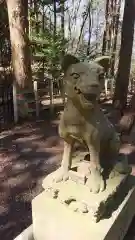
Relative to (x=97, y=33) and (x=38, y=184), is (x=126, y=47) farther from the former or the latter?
(x=97, y=33)

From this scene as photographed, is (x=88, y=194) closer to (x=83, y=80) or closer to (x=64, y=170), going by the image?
(x=64, y=170)

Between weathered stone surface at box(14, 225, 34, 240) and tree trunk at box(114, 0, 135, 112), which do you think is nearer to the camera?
weathered stone surface at box(14, 225, 34, 240)

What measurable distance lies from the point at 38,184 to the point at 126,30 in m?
3.33

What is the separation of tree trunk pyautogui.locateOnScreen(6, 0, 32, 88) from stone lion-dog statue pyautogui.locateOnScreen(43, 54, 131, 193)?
3.38 meters

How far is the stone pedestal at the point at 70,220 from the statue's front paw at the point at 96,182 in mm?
Answer: 34

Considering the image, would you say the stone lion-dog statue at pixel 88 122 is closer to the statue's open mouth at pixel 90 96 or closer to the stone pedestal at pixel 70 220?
the statue's open mouth at pixel 90 96

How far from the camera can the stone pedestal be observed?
142 centimetres

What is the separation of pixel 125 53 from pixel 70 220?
13.0 ft

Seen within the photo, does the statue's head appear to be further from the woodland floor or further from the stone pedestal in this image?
the woodland floor

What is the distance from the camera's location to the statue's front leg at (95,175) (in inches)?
56.3

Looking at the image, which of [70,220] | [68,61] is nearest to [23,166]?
[70,220]

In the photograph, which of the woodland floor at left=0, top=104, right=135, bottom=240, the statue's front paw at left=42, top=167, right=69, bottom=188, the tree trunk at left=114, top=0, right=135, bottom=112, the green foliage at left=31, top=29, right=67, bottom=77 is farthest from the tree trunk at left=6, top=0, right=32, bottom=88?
the statue's front paw at left=42, top=167, right=69, bottom=188

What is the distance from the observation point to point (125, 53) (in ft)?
15.8

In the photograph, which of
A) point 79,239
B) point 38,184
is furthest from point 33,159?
point 79,239
